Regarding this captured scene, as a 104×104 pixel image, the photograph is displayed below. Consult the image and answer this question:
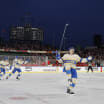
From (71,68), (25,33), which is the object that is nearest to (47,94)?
(71,68)

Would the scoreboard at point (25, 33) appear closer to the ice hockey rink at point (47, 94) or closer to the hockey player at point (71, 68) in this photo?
the ice hockey rink at point (47, 94)

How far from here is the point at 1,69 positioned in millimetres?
19281

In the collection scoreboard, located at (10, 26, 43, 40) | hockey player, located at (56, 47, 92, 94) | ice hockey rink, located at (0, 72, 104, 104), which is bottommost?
ice hockey rink, located at (0, 72, 104, 104)

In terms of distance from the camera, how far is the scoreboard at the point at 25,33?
195ft

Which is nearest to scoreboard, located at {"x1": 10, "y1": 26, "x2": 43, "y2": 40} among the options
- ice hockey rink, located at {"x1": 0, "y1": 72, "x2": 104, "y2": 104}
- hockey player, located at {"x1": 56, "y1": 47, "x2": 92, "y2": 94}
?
A: ice hockey rink, located at {"x1": 0, "y1": 72, "x2": 104, "y2": 104}

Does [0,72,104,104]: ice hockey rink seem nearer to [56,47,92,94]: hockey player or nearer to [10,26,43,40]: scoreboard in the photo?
[56,47,92,94]: hockey player

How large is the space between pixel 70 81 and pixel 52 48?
4216 cm

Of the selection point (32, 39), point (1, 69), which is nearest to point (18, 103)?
point (1, 69)

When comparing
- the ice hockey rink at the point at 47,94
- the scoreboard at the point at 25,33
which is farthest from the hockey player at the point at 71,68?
the scoreboard at the point at 25,33

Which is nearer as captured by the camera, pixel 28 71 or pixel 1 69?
pixel 1 69

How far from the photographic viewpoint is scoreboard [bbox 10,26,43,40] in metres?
59.5

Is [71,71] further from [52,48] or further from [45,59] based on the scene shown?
[52,48]

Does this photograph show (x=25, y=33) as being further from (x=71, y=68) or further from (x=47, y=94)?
(x=47, y=94)

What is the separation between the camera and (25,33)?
197ft
